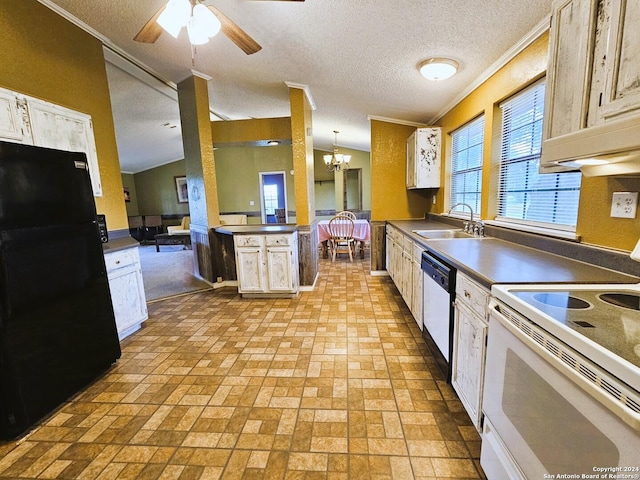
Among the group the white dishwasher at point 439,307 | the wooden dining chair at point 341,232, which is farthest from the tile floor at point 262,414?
the wooden dining chair at point 341,232

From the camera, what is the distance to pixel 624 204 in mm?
1298

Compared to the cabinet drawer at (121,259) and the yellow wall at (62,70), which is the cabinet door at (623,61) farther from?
the yellow wall at (62,70)

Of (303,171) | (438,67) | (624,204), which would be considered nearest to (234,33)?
(438,67)

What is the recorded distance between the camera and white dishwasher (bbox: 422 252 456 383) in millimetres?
1711

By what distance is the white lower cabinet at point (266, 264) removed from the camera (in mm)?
3418

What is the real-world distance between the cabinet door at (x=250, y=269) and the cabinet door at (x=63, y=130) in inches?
61.7

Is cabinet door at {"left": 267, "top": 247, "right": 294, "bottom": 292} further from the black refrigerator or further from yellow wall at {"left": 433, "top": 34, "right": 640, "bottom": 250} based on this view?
yellow wall at {"left": 433, "top": 34, "right": 640, "bottom": 250}

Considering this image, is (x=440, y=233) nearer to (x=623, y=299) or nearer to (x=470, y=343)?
(x=470, y=343)

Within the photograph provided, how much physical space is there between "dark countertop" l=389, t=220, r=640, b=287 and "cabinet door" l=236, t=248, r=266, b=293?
2.12m

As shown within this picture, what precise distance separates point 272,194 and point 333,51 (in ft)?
21.1

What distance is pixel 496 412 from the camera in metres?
1.13

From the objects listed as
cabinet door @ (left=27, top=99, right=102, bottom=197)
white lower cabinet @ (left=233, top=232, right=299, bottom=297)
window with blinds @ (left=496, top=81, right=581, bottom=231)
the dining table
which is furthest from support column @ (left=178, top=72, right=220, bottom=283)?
window with blinds @ (left=496, top=81, right=581, bottom=231)

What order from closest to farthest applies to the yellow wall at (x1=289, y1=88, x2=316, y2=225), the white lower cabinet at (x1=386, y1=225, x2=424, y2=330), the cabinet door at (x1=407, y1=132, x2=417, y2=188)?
the white lower cabinet at (x1=386, y1=225, x2=424, y2=330) < the yellow wall at (x1=289, y1=88, x2=316, y2=225) < the cabinet door at (x1=407, y1=132, x2=417, y2=188)

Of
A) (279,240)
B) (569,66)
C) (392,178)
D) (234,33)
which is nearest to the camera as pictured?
(569,66)
